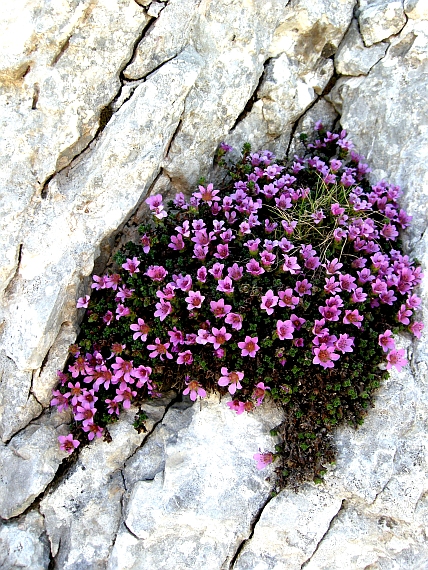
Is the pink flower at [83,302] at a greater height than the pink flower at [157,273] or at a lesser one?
lesser

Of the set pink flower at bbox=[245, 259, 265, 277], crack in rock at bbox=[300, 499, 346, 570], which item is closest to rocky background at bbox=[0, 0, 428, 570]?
crack in rock at bbox=[300, 499, 346, 570]

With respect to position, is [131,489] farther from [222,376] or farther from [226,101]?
[226,101]

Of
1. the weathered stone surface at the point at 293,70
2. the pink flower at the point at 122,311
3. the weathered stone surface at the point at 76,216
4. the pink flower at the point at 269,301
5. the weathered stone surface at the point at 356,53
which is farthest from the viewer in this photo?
the weathered stone surface at the point at 356,53

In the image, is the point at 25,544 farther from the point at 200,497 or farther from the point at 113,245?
the point at 113,245

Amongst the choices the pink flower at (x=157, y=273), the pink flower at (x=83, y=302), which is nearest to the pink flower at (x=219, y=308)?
the pink flower at (x=157, y=273)

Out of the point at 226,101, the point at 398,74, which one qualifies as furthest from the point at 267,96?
the point at 398,74

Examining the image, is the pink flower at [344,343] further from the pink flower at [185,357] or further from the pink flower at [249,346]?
the pink flower at [185,357]
